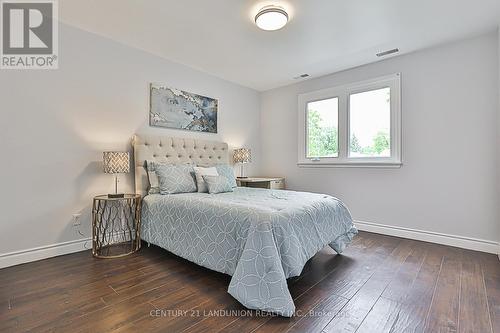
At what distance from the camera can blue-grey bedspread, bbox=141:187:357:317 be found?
1587 millimetres

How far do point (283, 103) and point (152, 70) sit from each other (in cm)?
239

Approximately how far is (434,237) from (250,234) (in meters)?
2.66

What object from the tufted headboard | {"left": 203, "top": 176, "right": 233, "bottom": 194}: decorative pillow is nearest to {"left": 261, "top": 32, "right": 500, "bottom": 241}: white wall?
{"left": 203, "top": 176, "right": 233, "bottom": 194}: decorative pillow

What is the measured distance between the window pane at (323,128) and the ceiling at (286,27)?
2.43 feet

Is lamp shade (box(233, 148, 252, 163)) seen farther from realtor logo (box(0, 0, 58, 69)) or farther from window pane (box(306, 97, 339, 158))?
realtor logo (box(0, 0, 58, 69))

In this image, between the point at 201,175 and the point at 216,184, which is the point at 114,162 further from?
the point at 216,184

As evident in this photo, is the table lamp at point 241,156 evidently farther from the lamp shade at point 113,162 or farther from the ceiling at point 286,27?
the lamp shade at point 113,162

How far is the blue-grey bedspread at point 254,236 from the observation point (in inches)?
62.5

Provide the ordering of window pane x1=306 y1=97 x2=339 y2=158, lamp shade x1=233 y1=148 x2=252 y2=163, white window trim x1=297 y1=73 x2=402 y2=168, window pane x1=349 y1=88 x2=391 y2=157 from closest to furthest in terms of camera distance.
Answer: white window trim x1=297 y1=73 x2=402 y2=168 → window pane x1=349 y1=88 x2=391 y2=157 → window pane x1=306 y1=97 x2=339 y2=158 → lamp shade x1=233 y1=148 x2=252 y2=163

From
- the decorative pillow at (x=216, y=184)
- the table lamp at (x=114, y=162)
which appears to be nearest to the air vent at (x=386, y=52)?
the decorative pillow at (x=216, y=184)

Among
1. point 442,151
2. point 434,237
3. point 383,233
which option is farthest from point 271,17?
point 434,237

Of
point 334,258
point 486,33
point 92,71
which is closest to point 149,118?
point 92,71

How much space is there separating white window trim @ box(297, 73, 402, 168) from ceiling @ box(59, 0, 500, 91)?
1.18ft

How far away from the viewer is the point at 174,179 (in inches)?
114
